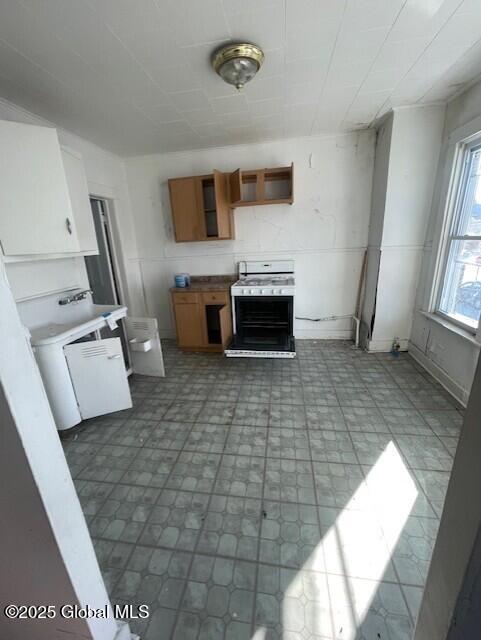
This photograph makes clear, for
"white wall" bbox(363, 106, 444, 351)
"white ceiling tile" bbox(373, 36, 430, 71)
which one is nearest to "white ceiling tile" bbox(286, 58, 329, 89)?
"white ceiling tile" bbox(373, 36, 430, 71)

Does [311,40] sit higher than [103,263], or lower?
higher

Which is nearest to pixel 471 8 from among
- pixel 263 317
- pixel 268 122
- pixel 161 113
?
pixel 268 122

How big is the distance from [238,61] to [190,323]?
2.43 m

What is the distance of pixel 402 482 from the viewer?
152 cm

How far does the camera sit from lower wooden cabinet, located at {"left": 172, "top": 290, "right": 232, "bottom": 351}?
3.18m

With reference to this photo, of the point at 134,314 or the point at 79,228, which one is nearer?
the point at 79,228

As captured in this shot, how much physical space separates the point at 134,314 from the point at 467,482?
12.7 ft

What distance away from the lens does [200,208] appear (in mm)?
3186

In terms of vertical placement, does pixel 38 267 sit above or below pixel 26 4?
below

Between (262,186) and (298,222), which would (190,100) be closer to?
(262,186)

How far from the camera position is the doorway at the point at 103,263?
10.3ft

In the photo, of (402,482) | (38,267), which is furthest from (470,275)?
(38,267)

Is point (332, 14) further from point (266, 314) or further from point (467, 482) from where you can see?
point (266, 314)

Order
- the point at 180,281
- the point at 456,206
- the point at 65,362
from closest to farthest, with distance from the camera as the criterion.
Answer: the point at 65,362, the point at 456,206, the point at 180,281
